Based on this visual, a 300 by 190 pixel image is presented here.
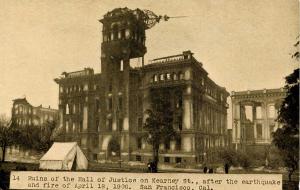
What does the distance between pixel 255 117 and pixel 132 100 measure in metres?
2.90

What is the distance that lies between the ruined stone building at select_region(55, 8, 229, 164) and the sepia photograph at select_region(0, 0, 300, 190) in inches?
1.0

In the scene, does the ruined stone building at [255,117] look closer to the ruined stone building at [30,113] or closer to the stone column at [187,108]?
the stone column at [187,108]

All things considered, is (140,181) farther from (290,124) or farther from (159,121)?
(290,124)

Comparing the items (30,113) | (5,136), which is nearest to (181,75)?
(30,113)

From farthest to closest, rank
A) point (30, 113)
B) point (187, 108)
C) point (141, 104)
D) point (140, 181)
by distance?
point (30, 113)
point (141, 104)
point (187, 108)
point (140, 181)

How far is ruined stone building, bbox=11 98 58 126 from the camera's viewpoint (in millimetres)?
8766

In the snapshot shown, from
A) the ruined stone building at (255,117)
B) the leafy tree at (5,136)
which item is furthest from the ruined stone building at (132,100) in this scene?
the leafy tree at (5,136)

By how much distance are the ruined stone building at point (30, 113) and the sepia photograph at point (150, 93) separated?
3 centimetres

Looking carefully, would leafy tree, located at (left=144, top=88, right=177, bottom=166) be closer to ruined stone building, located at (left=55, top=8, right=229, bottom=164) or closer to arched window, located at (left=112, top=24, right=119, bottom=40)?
ruined stone building, located at (left=55, top=8, right=229, bottom=164)

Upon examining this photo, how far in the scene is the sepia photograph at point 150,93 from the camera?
7.64 m

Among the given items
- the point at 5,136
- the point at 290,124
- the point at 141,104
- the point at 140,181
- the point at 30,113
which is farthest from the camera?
the point at 5,136

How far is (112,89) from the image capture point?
28.3 feet

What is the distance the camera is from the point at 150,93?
839cm

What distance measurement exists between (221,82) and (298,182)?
2635 millimetres
